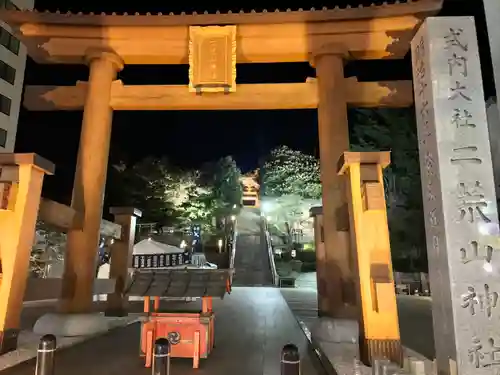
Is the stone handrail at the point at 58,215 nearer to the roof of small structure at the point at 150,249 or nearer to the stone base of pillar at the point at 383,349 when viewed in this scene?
the stone base of pillar at the point at 383,349

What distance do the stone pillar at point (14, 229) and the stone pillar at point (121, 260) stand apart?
157 inches

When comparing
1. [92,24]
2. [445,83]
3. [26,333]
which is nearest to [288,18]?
[92,24]

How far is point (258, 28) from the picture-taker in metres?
8.14

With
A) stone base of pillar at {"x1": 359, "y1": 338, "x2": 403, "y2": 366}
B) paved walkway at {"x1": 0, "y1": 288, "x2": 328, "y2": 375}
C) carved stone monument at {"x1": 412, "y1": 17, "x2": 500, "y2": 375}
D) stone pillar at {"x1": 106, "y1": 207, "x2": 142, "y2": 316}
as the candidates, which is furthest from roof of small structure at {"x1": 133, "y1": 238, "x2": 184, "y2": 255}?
carved stone monument at {"x1": 412, "y1": 17, "x2": 500, "y2": 375}

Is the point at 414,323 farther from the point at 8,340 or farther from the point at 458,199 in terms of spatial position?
the point at 8,340

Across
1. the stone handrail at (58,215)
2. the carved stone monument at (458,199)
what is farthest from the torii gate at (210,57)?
the carved stone monument at (458,199)

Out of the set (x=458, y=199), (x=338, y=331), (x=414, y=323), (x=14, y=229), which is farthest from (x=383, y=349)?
(x=14, y=229)

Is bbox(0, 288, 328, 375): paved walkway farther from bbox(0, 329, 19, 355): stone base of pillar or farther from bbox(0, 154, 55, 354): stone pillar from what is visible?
bbox(0, 154, 55, 354): stone pillar

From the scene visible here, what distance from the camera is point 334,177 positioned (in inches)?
291

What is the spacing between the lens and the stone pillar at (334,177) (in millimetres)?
6977

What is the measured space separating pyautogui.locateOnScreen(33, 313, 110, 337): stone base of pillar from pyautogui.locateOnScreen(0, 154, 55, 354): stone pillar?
133 cm

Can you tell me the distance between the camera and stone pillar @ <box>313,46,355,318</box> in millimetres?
6977

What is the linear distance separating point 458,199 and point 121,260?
8168 mm

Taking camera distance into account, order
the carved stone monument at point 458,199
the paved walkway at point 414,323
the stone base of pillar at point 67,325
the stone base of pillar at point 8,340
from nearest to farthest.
→ the carved stone monument at point 458,199 < the stone base of pillar at point 8,340 < the paved walkway at point 414,323 < the stone base of pillar at point 67,325
